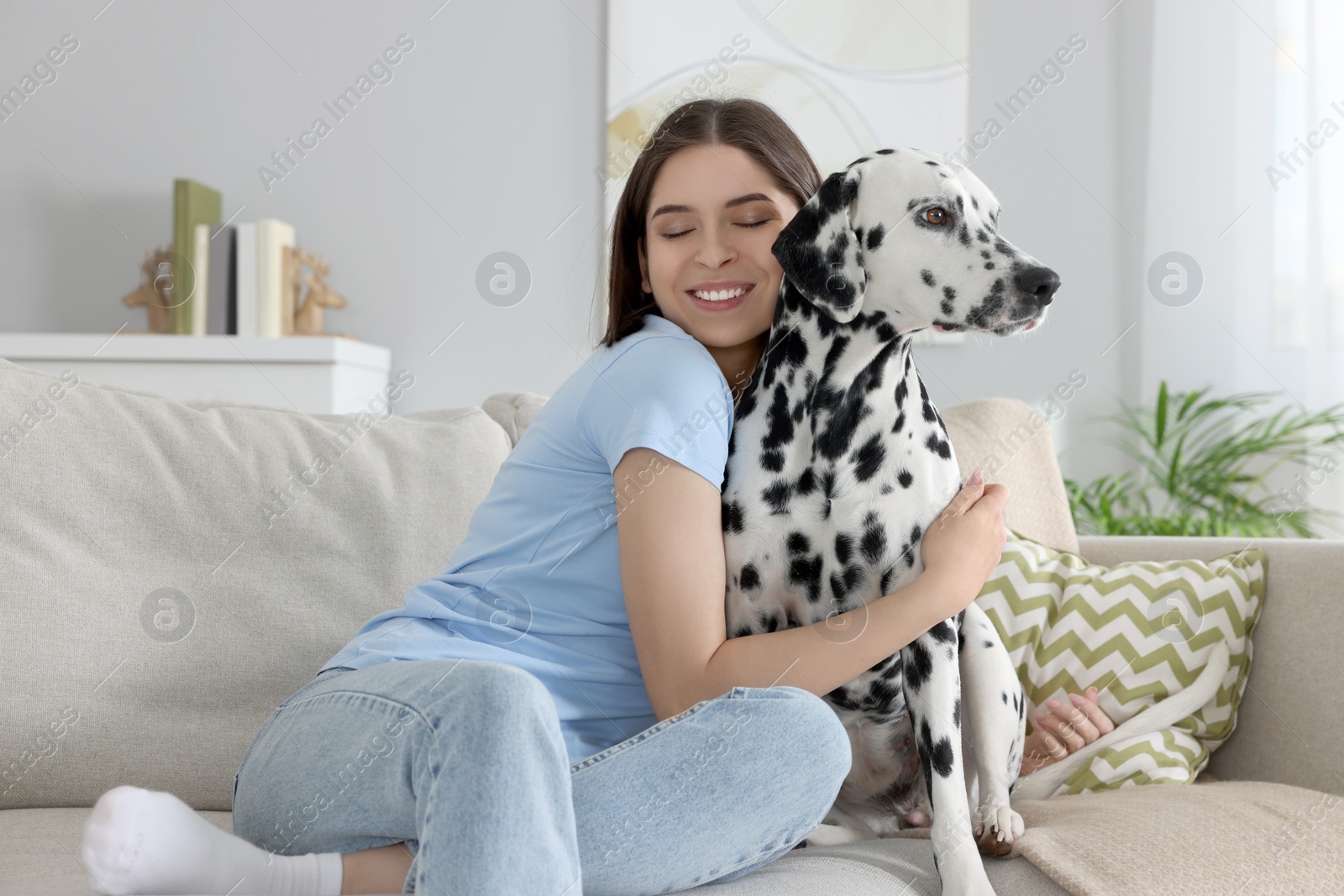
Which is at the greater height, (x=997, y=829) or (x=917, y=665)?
(x=917, y=665)

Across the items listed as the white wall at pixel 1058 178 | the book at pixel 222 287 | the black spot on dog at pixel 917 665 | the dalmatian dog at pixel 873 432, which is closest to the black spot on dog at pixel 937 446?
the dalmatian dog at pixel 873 432

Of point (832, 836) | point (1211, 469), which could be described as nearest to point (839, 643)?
point (832, 836)

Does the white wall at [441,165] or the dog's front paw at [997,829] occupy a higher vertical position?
the white wall at [441,165]

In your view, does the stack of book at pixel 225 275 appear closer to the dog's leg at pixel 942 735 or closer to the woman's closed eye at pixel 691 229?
the woman's closed eye at pixel 691 229

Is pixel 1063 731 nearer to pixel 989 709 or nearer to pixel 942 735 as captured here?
pixel 989 709

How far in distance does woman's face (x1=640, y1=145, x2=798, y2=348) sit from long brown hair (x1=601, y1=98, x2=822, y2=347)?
0.08 feet

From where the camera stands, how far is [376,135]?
348cm

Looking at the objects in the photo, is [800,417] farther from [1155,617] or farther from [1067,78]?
[1067,78]

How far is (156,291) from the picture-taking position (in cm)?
328

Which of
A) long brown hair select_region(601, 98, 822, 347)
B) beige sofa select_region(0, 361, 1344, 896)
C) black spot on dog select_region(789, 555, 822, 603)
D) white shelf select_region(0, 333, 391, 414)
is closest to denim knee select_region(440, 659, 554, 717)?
beige sofa select_region(0, 361, 1344, 896)

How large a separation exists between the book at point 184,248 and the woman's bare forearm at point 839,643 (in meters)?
2.53

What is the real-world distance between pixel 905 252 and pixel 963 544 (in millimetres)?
373

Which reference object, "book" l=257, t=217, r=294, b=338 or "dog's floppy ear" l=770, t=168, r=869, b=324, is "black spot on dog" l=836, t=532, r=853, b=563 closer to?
"dog's floppy ear" l=770, t=168, r=869, b=324

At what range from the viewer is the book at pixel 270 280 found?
311 cm
